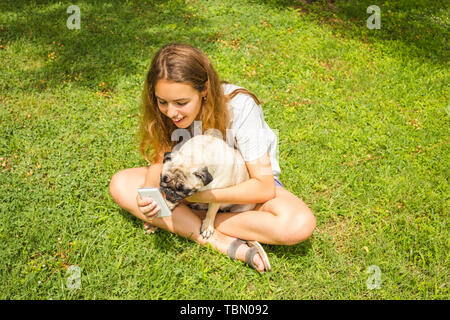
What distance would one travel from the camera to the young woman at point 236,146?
2785mm

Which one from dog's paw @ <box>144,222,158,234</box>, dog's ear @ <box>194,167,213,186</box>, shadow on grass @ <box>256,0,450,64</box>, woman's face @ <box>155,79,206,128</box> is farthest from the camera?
shadow on grass @ <box>256,0,450,64</box>

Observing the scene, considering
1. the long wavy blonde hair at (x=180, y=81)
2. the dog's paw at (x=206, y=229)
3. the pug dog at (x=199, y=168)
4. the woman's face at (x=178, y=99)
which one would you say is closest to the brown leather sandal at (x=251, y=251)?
the dog's paw at (x=206, y=229)

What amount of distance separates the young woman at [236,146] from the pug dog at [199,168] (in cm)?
10

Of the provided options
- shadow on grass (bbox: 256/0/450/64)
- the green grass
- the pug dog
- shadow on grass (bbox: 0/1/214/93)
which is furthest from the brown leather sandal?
shadow on grass (bbox: 256/0/450/64)

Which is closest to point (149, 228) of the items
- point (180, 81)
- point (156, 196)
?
point (156, 196)

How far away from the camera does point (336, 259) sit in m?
3.29

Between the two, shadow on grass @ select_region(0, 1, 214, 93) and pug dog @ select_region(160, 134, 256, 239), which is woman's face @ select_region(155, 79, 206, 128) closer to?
pug dog @ select_region(160, 134, 256, 239)

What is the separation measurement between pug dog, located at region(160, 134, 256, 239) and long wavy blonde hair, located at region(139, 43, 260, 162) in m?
0.25

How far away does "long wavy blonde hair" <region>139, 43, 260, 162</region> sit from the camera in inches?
107

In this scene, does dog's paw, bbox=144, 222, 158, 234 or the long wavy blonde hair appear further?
dog's paw, bbox=144, 222, 158, 234

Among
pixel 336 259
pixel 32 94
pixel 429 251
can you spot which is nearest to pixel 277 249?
pixel 336 259

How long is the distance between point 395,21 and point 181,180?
8271 millimetres

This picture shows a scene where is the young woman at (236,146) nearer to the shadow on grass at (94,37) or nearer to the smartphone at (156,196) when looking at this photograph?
the smartphone at (156,196)
